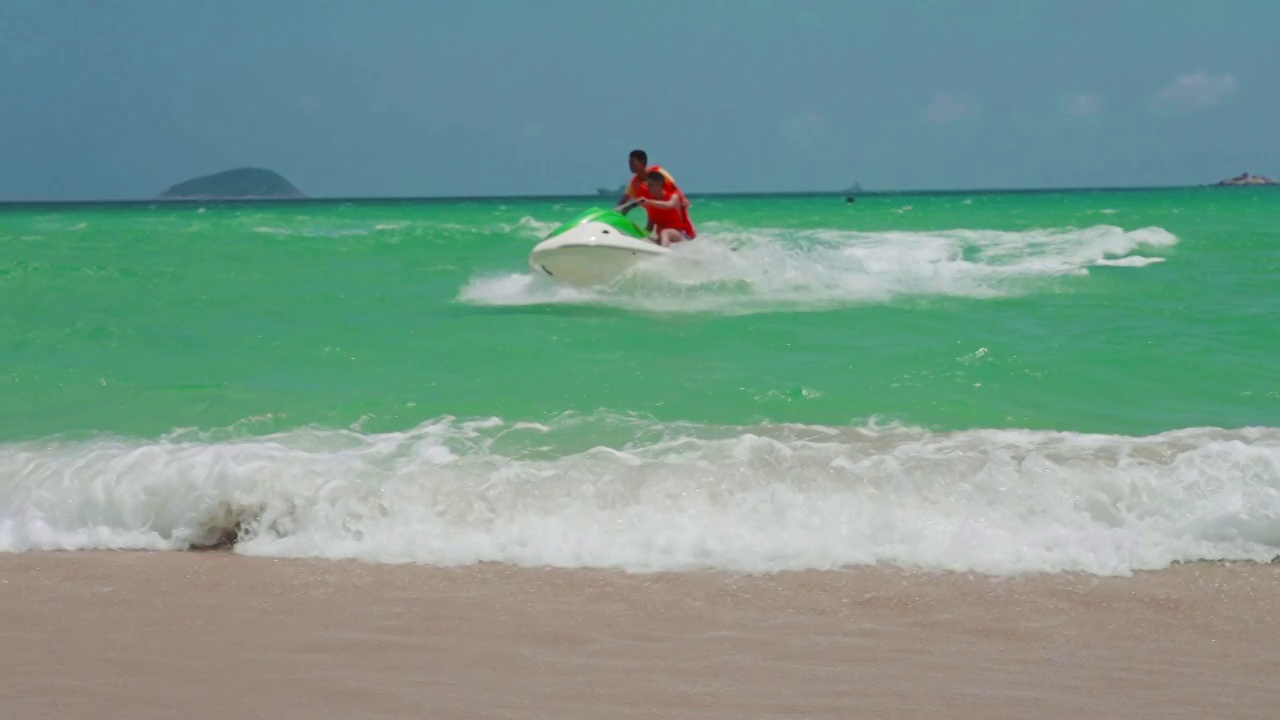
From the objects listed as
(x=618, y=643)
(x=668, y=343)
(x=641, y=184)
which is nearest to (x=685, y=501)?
(x=618, y=643)

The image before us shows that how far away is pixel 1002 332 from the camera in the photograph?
308 inches

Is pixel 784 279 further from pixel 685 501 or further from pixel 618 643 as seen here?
pixel 618 643

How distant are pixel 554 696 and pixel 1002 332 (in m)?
5.90

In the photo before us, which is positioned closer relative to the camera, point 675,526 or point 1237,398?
point 675,526

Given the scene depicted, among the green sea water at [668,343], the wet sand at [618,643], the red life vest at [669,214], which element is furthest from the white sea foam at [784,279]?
the wet sand at [618,643]

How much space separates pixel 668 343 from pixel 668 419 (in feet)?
7.35

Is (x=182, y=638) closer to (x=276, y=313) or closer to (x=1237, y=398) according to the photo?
(x=1237, y=398)

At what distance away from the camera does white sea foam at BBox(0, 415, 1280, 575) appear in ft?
11.8

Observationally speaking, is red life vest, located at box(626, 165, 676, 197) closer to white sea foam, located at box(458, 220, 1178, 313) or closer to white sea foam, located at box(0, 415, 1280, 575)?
white sea foam, located at box(458, 220, 1178, 313)

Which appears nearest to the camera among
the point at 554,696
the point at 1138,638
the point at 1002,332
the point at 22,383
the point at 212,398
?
the point at 554,696

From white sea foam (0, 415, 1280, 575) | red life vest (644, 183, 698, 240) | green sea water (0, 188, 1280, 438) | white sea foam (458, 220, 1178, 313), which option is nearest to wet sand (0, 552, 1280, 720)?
white sea foam (0, 415, 1280, 575)

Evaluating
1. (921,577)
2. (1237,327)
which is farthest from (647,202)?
(921,577)

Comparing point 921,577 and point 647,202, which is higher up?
point 647,202

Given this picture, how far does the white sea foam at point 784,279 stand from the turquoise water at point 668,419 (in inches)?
1.8
